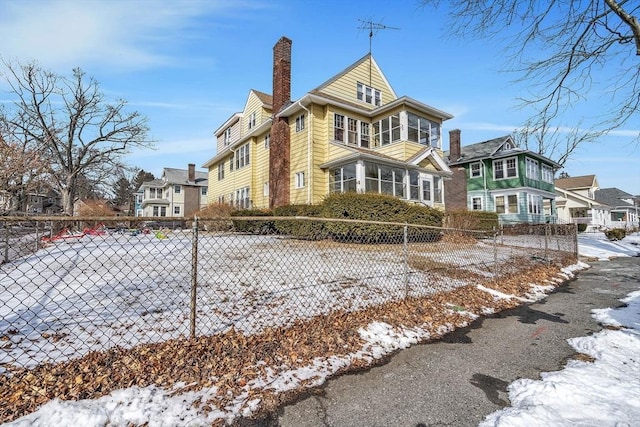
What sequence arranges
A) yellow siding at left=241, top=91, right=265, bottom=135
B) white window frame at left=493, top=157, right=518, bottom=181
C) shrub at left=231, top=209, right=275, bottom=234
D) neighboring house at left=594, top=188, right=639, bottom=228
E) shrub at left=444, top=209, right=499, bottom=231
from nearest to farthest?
shrub at left=231, top=209, right=275, bottom=234 → shrub at left=444, top=209, right=499, bottom=231 → yellow siding at left=241, top=91, right=265, bottom=135 → white window frame at left=493, top=157, right=518, bottom=181 → neighboring house at left=594, top=188, right=639, bottom=228

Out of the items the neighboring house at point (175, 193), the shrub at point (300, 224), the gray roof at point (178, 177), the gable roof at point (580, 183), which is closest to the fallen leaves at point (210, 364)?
the shrub at point (300, 224)

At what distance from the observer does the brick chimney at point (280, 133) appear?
17375 mm

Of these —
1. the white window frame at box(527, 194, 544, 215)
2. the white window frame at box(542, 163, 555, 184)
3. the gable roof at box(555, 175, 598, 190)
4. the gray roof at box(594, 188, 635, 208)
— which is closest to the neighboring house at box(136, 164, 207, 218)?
the white window frame at box(527, 194, 544, 215)

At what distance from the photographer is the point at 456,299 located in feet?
18.3

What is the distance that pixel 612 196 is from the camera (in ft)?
166

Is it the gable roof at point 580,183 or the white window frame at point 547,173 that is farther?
the gable roof at point 580,183

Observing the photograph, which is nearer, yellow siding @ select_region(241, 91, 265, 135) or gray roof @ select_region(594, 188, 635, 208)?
yellow siding @ select_region(241, 91, 265, 135)

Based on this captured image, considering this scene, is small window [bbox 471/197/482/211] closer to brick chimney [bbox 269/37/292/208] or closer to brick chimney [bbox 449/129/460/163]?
brick chimney [bbox 449/129/460/163]

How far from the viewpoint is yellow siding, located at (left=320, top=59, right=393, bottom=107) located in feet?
56.0

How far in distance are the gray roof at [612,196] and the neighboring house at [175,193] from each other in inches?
2417

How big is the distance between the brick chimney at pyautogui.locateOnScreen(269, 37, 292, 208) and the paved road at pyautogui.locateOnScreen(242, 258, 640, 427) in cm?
1372

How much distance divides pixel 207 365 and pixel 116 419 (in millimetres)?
791

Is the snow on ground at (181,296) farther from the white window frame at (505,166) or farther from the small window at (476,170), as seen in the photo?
the small window at (476,170)

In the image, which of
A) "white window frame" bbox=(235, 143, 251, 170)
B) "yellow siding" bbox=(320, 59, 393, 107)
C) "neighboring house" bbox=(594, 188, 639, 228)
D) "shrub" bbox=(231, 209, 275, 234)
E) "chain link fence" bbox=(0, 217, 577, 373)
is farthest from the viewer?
"neighboring house" bbox=(594, 188, 639, 228)
